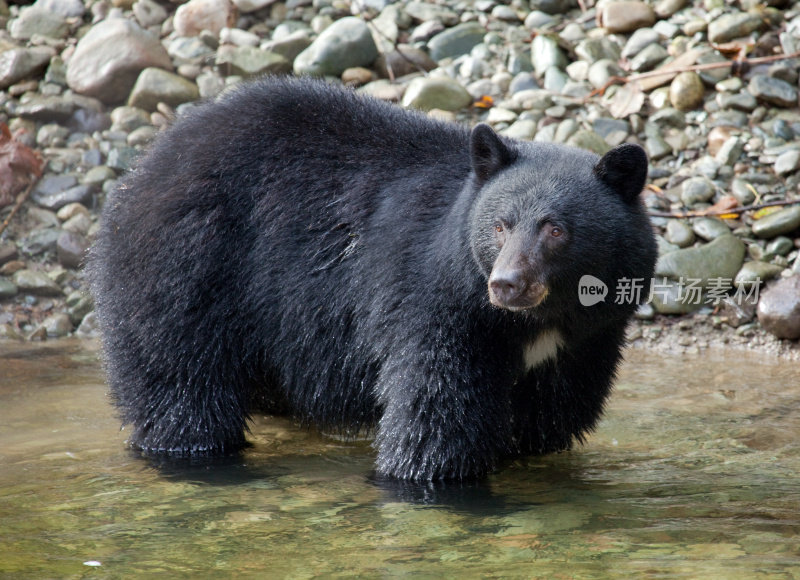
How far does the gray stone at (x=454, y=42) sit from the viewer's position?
1307 cm

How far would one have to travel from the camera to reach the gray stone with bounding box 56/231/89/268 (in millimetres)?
11008

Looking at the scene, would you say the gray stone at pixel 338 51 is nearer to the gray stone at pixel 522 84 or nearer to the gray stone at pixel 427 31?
the gray stone at pixel 427 31

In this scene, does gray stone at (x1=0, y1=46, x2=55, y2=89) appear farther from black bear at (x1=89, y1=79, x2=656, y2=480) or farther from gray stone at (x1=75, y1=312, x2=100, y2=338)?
black bear at (x1=89, y1=79, x2=656, y2=480)

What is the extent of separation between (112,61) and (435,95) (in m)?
4.11

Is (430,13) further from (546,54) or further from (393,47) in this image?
(546,54)

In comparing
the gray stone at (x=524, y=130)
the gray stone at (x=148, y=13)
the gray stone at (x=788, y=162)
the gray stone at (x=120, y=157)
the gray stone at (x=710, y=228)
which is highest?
the gray stone at (x=148, y=13)

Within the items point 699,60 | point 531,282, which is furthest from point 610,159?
point 699,60

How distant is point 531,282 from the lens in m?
5.38

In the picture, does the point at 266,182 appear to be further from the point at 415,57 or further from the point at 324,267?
the point at 415,57

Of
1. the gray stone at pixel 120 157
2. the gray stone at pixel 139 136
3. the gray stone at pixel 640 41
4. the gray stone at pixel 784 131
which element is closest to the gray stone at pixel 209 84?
the gray stone at pixel 139 136

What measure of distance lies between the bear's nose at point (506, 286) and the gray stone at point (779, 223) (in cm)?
540

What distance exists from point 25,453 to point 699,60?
8554mm

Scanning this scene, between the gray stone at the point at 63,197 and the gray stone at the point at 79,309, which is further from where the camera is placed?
the gray stone at the point at 63,197

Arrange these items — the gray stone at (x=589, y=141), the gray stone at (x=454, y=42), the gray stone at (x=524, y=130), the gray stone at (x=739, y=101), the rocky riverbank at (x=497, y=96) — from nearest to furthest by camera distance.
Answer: the rocky riverbank at (x=497, y=96)
the gray stone at (x=589, y=141)
the gray stone at (x=739, y=101)
the gray stone at (x=524, y=130)
the gray stone at (x=454, y=42)
